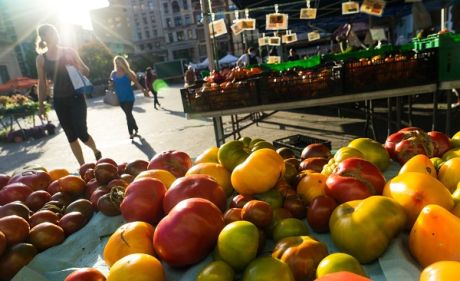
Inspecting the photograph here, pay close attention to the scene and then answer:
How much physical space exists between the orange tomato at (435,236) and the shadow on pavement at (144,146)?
580 cm

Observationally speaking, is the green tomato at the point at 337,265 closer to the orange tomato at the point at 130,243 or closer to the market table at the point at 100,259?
the market table at the point at 100,259

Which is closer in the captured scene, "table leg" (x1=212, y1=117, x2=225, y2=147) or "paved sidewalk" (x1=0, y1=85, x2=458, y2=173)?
"table leg" (x1=212, y1=117, x2=225, y2=147)

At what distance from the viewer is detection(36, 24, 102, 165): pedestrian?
14.9 feet

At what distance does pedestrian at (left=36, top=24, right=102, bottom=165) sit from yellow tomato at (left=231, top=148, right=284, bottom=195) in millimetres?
3639

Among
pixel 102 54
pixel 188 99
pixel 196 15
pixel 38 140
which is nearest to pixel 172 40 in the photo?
pixel 196 15

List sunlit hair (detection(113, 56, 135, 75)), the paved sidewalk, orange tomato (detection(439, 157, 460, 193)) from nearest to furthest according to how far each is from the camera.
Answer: orange tomato (detection(439, 157, 460, 193)) < the paved sidewalk < sunlit hair (detection(113, 56, 135, 75))

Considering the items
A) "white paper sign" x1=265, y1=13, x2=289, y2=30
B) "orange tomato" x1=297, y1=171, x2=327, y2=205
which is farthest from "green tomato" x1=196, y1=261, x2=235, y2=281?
"white paper sign" x1=265, y1=13, x2=289, y2=30

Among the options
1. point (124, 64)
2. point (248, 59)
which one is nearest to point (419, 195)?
point (124, 64)

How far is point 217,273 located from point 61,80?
4.22 metres

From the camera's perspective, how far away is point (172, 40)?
7625 centimetres

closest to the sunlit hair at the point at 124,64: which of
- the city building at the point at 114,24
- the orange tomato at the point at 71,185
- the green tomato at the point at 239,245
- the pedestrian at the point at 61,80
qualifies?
the pedestrian at the point at 61,80

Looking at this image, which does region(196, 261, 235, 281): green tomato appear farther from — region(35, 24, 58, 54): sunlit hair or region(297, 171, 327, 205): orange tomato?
region(35, 24, 58, 54): sunlit hair

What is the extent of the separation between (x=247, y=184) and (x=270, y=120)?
7.44 m

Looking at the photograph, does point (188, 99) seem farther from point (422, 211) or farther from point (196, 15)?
point (196, 15)
